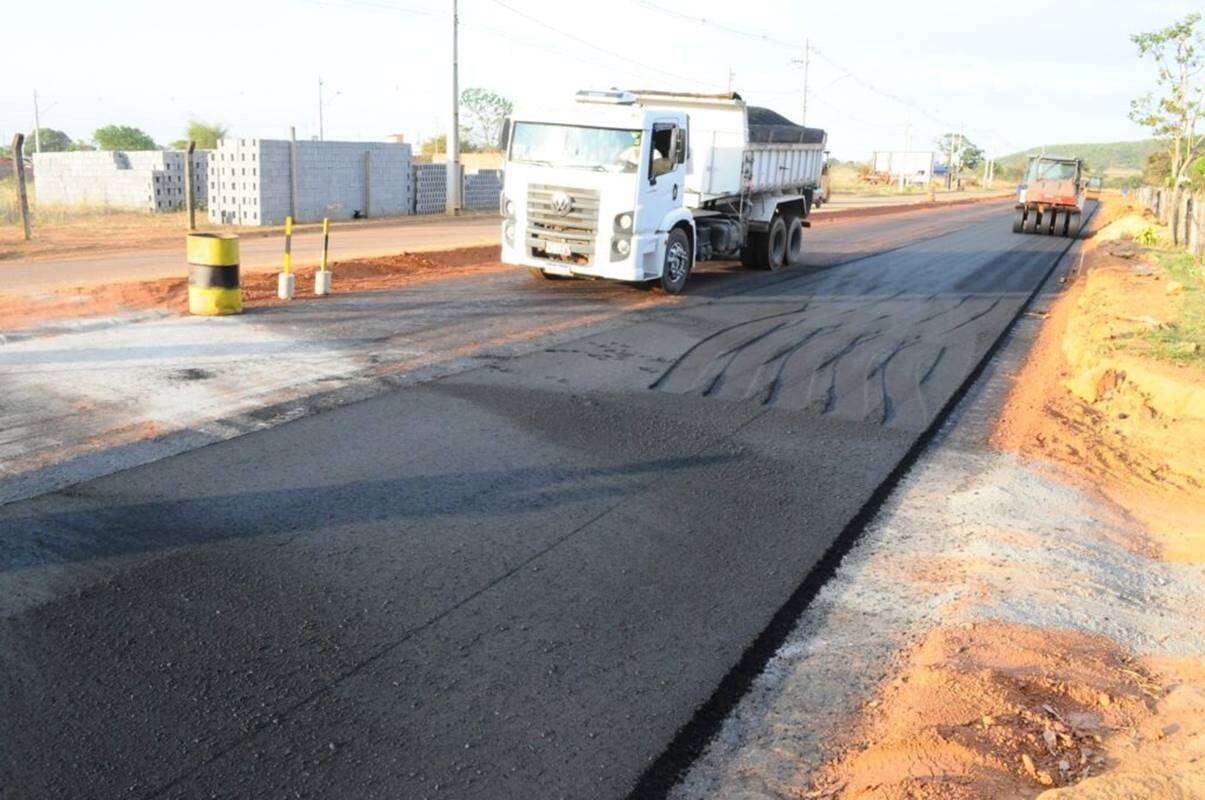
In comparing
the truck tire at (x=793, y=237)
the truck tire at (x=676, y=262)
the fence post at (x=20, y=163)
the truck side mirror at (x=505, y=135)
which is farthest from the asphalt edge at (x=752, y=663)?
the fence post at (x=20, y=163)

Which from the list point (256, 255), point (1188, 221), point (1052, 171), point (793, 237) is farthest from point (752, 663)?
point (1052, 171)

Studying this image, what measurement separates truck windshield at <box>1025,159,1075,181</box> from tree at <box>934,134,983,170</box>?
10486 cm

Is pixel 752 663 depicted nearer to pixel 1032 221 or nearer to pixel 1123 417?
pixel 1123 417

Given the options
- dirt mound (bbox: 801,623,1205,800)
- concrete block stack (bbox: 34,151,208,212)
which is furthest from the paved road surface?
dirt mound (bbox: 801,623,1205,800)

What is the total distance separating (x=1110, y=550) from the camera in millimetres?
6703

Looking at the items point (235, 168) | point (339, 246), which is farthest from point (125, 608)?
point (235, 168)

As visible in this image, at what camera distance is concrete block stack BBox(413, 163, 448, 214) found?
3575cm

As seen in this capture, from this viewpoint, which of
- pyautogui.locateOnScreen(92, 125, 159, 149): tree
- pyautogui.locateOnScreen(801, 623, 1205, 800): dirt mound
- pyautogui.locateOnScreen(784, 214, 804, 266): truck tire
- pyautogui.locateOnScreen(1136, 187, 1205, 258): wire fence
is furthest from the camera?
pyautogui.locateOnScreen(92, 125, 159, 149): tree

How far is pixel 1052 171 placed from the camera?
34156 millimetres

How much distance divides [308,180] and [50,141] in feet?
209

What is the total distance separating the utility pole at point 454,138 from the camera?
35.0 meters

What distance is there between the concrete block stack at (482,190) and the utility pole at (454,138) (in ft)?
7.33

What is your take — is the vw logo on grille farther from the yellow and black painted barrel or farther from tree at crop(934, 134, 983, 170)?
tree at crop(934, 134, 983, 170)

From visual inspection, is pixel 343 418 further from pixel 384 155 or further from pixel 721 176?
pixel 384 155
